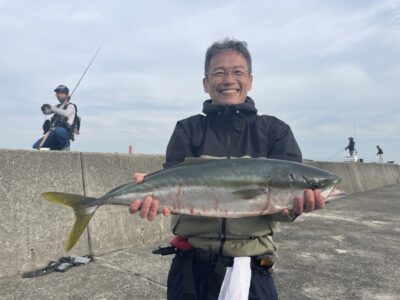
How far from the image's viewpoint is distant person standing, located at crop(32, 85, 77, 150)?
27.1 feet

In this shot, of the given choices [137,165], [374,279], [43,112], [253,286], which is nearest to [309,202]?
[253,286]

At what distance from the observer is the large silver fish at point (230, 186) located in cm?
242

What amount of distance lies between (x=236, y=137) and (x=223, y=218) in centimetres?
62

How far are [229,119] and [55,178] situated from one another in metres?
2.90

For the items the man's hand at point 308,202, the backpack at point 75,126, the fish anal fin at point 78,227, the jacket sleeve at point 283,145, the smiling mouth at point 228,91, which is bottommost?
the fish anal fin at point 78,227

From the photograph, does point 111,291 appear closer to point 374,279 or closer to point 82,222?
point 82,222

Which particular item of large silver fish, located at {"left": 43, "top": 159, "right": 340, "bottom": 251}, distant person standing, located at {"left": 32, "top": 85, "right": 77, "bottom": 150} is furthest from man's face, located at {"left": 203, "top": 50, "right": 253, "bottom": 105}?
distant person standing, located at {"left": 32, "top": 85, "right": 77, "bottom": 150}

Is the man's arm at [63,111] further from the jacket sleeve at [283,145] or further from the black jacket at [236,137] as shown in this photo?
the jacket sleeve at [283,145]

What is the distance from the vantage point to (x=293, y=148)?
2.82 metres

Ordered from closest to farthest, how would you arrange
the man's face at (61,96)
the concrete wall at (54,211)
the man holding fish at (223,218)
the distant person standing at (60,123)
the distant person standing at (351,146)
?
the man holding fish at (223,218) < the concrete wall at (54,211) < the distant person standing at (60,123) < the man's face at (61,96) < the distant person standing at (351,146)

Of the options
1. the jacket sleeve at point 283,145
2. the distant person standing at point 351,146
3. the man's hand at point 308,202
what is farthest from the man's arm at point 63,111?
the distant person standing at point 351,146

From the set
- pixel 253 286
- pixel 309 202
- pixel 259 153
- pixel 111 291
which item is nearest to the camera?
pixel 309 202

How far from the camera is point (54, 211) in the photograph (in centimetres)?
473

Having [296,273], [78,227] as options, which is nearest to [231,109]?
[78,227]
